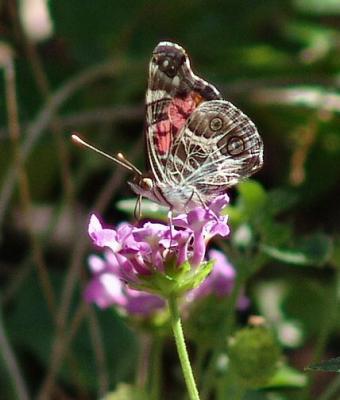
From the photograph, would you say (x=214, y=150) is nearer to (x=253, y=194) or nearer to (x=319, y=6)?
(x=253, y=194)

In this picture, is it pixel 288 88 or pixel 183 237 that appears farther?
pixel 288 88

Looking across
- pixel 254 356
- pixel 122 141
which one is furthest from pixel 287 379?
pixel 122 141

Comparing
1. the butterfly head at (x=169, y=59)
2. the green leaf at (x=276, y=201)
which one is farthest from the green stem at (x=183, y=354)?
the green leaf at (x=276, y=201)

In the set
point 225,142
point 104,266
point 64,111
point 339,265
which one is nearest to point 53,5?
point 64,111

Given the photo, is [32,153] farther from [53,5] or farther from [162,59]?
[162,59]

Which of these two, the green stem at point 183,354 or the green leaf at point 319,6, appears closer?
the green stem at point 183,354

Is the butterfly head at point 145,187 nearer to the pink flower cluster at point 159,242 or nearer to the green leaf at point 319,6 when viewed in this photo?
the pink flower cluster at point 159,242

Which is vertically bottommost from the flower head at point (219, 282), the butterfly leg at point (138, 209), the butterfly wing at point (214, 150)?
the flower head at point (219, 282)
